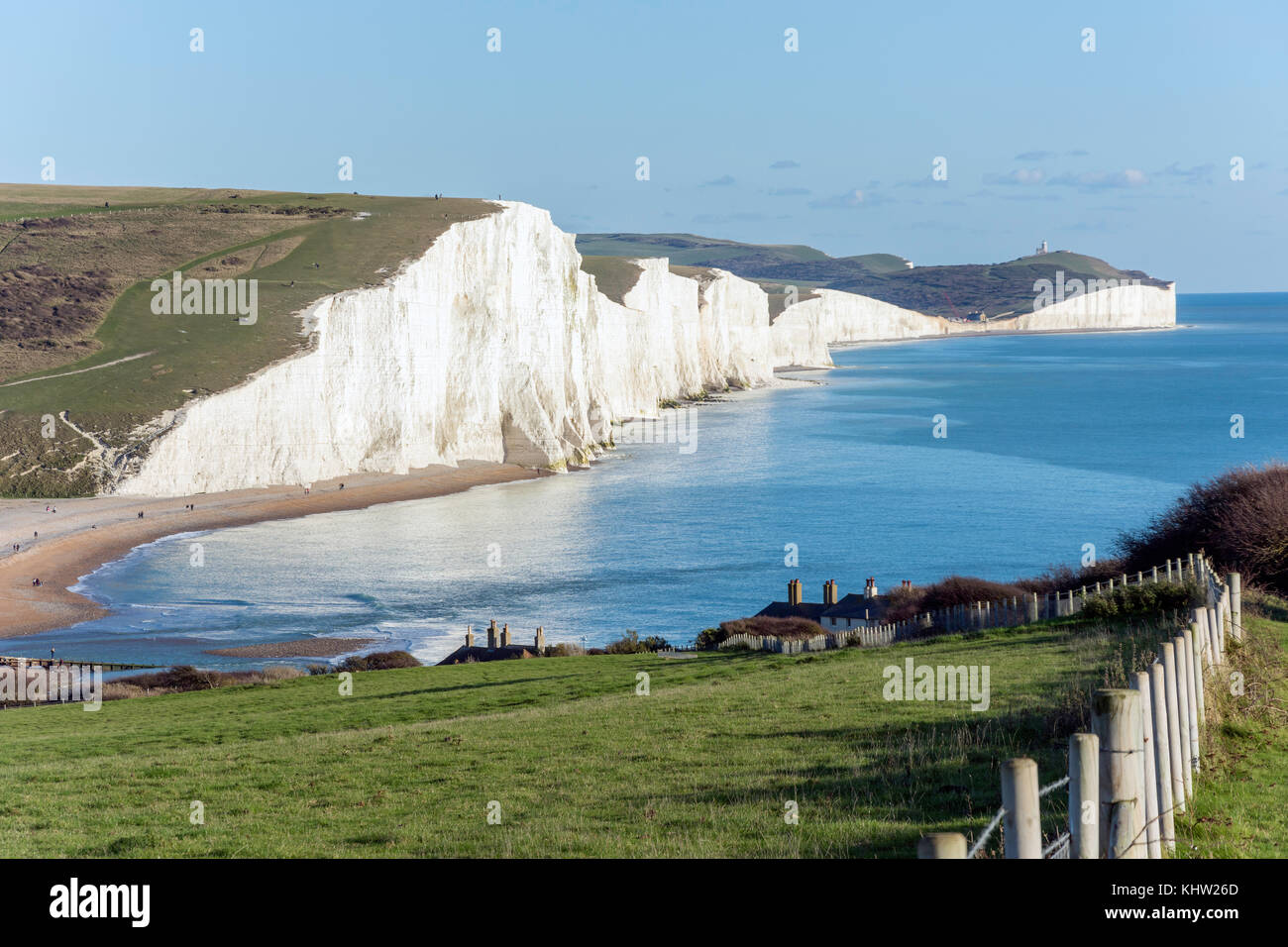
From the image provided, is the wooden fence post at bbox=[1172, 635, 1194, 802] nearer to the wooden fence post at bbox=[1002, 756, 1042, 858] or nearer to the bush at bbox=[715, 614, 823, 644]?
the wooden fence post at bbox=[1002, 756, 1042, 858]

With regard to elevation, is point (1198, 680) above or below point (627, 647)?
above

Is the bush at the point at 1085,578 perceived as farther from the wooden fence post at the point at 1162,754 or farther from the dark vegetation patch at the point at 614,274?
the dark vegetation patch at the point at 614,274

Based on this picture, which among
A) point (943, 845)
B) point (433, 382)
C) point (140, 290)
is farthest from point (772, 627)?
point (140, 290)

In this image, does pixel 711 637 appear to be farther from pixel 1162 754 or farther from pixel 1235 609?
pixel 1162 754

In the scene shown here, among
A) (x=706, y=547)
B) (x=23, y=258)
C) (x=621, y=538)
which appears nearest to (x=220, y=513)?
(x=621, y=538)
